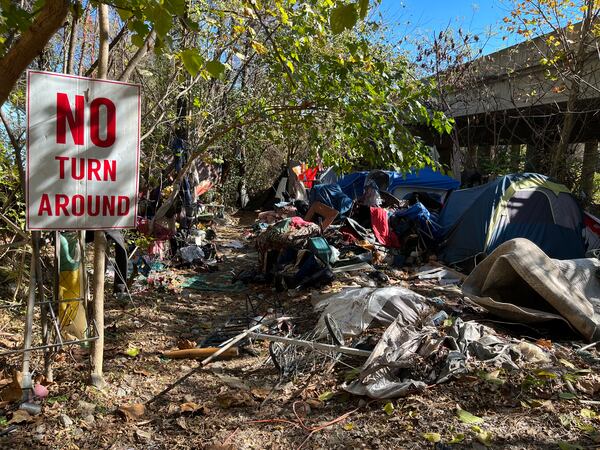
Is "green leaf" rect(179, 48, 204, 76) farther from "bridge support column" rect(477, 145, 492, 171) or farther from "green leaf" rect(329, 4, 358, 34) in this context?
"bridge support column" rect(477, 145, 492, 171)

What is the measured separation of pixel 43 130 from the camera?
2783 mm

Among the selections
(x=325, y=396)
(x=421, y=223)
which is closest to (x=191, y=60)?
(x=325, y=396)

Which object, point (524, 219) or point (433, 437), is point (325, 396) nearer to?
point (433, 437)

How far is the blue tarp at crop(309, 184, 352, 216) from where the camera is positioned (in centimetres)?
1147

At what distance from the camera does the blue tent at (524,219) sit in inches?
319

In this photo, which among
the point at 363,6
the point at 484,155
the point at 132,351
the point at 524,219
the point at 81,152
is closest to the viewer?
the point at 363,6

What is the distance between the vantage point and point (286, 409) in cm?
334

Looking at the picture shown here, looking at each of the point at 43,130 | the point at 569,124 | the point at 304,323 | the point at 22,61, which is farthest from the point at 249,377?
the point at 569,124

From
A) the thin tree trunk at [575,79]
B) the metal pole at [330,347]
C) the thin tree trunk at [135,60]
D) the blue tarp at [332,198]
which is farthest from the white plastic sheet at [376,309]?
the blue tarp at [332,198]

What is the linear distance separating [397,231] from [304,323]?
4.54 metres

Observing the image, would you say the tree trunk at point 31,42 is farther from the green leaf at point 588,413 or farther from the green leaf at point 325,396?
the green leaf at point 588,413

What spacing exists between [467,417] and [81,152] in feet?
9.53

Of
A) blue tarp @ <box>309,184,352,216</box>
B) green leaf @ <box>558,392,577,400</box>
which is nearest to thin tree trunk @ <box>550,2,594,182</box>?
blue tarp @ <box>309,184,352,216</box>

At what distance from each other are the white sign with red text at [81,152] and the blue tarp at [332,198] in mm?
8353
